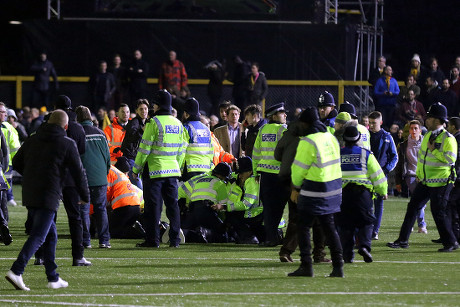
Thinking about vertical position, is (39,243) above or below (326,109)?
below

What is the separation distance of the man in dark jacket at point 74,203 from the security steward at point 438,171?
4.81 m

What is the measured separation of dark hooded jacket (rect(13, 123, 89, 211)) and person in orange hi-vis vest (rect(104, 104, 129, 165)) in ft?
25.2

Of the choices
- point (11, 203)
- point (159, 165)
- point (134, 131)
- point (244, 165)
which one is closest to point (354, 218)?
point (159, 165)

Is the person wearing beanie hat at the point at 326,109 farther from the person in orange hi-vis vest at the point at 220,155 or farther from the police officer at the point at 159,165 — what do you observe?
the person in orange hi-vis vest at the point at 220,155

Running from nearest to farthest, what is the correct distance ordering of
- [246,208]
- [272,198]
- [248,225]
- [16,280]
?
[16,280] → [272,198] → [246,208] → [248,225]

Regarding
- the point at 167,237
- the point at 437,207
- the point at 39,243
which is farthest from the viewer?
the point at 167,237

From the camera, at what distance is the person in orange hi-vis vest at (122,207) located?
1812 cm

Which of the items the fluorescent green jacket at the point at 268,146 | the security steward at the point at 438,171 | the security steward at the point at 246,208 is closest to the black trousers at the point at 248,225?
the security steward at the point at 246,208

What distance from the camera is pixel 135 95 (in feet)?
99.9

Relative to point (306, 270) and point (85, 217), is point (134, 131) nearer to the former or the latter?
point (85, 217)

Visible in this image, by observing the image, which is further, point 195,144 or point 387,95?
point 387,95

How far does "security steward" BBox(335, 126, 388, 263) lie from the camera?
14.6 meters

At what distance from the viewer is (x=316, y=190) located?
42.4 feet

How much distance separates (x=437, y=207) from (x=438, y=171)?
50 centimetres
